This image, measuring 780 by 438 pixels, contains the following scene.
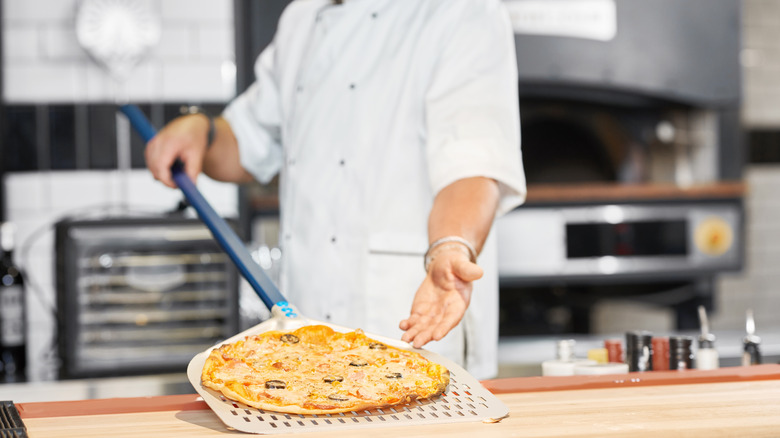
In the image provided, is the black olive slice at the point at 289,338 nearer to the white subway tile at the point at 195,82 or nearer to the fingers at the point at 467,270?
the fingers at the point at 467,270

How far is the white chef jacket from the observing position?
4.55ft

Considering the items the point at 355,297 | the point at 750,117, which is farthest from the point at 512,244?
the point at 750,117

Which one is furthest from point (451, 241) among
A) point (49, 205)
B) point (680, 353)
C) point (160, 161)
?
point (49, 205)

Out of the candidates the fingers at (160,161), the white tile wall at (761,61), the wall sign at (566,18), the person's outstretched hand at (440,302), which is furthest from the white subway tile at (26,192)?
the white tile wall at (761,61)

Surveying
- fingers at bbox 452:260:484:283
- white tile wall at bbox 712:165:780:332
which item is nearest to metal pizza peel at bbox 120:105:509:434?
fingers at bbox 452:260:484:283

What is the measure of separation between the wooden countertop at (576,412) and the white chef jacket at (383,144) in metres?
0.41

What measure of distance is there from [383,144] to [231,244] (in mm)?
345

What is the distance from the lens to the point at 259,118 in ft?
5.60

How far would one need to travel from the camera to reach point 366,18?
4.99ft

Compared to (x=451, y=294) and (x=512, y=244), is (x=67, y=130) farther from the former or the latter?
(x=451, y=294)

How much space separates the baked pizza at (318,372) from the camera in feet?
2.88

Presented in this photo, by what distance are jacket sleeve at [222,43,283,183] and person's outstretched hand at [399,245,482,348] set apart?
765 millimetres

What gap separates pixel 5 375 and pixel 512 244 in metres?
1.49

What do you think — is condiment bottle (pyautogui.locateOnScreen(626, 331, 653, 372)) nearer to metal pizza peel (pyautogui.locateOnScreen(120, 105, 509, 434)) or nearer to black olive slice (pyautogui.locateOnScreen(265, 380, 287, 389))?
→ metal pizza peel (pyautogui.locateOnScreen(120, 105, 509, 434))
